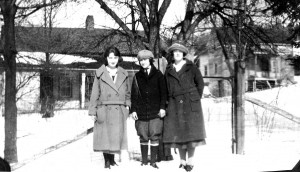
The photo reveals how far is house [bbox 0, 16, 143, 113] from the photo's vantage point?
2.33m

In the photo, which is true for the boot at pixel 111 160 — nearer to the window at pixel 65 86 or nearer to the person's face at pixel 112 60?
the window at pixel 65 86

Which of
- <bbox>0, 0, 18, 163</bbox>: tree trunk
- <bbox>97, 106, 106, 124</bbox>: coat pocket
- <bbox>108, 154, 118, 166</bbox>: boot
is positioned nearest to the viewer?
<bbox>0, 0, 18, 163</bbox>: tree trunk

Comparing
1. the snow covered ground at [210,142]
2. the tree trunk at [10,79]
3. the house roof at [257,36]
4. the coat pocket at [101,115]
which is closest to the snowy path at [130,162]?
the snow covered ground at [210,142]

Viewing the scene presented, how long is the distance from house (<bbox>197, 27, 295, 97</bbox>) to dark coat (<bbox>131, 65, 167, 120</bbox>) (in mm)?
464

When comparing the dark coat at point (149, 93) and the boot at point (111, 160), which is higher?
the dark coat at point (149, 93)

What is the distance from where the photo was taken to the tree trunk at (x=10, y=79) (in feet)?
7.03

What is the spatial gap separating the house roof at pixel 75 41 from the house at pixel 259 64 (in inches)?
26.4

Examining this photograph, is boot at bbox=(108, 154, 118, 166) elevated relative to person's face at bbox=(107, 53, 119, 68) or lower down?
lower down

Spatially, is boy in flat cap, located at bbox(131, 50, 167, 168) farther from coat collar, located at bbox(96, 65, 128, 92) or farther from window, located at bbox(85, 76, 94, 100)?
window, located at bbox(85, 76, 94, 100)

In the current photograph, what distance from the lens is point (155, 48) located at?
287 cm

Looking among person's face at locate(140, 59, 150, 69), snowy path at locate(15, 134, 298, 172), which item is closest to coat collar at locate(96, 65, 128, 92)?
person's face at locate(140, 59, 150, 69)

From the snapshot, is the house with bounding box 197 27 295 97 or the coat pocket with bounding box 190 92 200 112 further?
the house with bounding box 197 27 295 97

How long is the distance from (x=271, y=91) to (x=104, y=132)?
4.65 feet

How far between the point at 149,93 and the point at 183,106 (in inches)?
9.5
